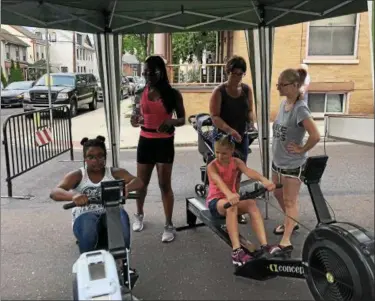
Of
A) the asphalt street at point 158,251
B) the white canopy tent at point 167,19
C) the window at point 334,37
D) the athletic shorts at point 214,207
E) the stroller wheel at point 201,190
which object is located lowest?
the asphalt street at point 158,251

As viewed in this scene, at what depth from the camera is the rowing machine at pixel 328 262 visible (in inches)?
87.2

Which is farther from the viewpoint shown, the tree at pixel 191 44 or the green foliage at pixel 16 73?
the green foliage at pixel 16 73

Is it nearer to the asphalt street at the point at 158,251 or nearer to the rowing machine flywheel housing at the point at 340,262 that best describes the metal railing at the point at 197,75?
the asphalt street at the point at 158,251

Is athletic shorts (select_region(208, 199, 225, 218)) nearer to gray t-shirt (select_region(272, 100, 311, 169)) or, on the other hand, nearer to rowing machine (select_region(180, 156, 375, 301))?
rowing machine (select_region(180, 156, 375, 301))

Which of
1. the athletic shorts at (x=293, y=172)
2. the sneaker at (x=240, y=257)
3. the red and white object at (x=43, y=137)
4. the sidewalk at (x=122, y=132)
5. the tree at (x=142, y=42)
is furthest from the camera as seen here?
the sidewalk at (x=122, y=132)

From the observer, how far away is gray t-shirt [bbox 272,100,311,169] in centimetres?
346

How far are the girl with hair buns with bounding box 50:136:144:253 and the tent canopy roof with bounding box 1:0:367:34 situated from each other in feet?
7.32

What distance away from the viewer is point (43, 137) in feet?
25.3

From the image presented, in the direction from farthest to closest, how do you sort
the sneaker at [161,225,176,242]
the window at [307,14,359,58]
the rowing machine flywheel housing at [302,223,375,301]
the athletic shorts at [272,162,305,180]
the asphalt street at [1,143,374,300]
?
1. the window at [307,14,359,58]
2. the sneaker at [161,225,176,242]
3. the athletic shorts at [272,162,305,180]
4. the asphalt street at [1,143,374,300]
5. the rowing machine flywheel housing at [302,223,375,301]

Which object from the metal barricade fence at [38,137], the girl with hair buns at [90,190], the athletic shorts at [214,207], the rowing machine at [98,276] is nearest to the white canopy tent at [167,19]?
the athletic shorts at [214,207]

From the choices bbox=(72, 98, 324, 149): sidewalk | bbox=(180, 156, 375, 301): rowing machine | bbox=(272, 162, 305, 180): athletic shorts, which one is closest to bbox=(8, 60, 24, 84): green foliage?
bbox=(72, 98, 324, 149): sidewalk

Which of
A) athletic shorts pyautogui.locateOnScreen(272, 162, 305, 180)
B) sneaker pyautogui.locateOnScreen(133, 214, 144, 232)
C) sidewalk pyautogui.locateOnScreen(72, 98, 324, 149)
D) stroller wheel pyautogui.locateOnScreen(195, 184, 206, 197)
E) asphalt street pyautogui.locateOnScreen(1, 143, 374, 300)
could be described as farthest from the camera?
sidewalk pyautogui.locateOnScreen(72, 98, 324, 149)

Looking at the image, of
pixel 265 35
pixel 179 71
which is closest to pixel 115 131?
pixel 265 35

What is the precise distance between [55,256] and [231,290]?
1.85 m
